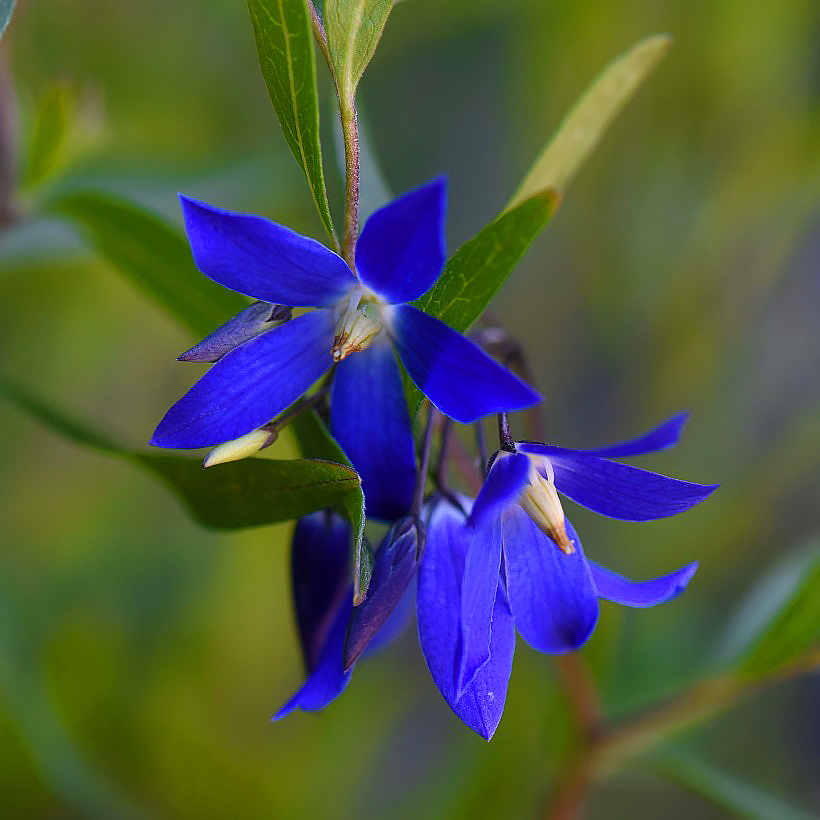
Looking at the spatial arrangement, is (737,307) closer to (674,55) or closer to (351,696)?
(674,55)

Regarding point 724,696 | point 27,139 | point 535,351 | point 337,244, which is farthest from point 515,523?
point 535,351

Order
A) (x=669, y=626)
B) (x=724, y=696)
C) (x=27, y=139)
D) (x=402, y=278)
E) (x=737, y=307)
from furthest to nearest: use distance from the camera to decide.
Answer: (x=737, y=307) → (x=669, y=626) → (x=27, y=139) → (x=724, y=696) → (x=402, y=278)

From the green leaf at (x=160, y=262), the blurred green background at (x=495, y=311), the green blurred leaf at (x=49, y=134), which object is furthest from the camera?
the blurred green background at (x=495, y=311)

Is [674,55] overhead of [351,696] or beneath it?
overhead

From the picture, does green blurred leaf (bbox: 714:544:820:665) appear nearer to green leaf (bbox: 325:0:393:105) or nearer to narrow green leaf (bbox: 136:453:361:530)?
narrow green leaf (bbox: 136:453:361:530)

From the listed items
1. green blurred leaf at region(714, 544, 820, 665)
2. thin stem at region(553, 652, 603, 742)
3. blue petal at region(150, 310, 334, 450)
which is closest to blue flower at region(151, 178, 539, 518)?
blue petal at region(150, 310, 334, 450)

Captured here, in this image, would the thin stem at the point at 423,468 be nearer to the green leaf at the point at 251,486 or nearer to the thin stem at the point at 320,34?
the green leaf at the point at 251,486

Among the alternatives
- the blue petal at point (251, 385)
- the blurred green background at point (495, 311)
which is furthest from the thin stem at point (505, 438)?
the blurred green background at point (495, 311)
